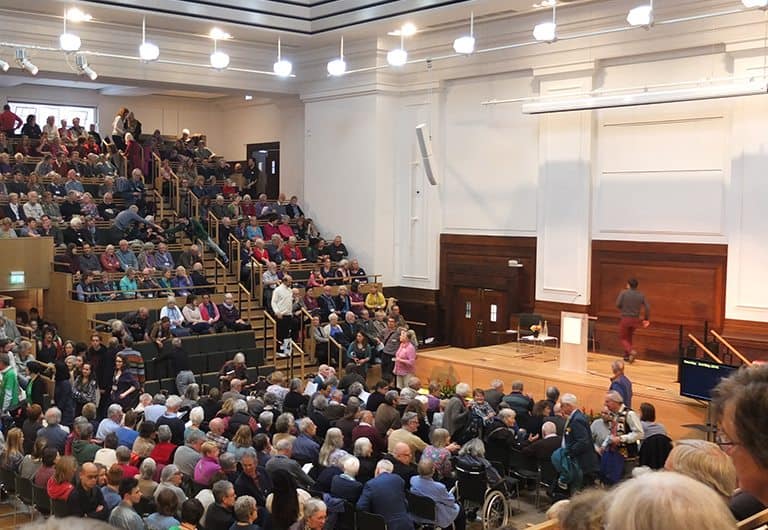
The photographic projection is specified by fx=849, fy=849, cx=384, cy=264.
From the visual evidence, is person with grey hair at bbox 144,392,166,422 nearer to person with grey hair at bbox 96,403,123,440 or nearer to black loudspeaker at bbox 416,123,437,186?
person with grey hair at bbox 96,403,123,440

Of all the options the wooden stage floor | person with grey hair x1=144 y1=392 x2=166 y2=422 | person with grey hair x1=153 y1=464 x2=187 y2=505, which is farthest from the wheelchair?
the wooden stage floor

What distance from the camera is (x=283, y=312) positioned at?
15430 millimetres

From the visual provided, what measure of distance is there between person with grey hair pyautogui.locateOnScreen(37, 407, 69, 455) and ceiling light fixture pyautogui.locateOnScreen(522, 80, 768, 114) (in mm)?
9081

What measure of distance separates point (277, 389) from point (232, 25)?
8.35m

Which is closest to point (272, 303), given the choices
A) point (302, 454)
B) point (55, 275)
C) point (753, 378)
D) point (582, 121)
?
point (55, 275)

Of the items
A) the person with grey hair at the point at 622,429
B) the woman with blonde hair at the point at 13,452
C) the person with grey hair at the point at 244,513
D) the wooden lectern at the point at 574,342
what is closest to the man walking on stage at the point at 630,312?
the wooden lectern at the point at 574,342

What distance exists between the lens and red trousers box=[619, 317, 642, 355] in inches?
545

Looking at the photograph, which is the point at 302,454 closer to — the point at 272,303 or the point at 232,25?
the point at 272,303

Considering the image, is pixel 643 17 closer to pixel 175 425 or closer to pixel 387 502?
pixel 387 502

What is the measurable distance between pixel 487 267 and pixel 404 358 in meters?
3.30

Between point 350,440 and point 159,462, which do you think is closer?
point 159,462

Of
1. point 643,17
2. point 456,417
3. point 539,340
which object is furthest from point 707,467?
point 539,340

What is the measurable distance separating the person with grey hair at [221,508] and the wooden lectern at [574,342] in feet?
25.5

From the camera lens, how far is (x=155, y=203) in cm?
1864
